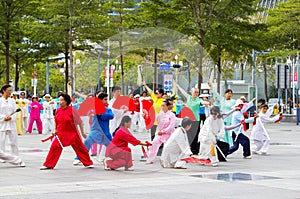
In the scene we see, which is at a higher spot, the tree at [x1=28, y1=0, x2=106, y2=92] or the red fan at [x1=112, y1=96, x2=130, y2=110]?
the tree at [x1=28, y1=0, x2=106, y2=92]

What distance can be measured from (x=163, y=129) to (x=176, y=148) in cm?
80

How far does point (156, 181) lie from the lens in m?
12.4

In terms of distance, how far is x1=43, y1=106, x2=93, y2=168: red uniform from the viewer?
14.6 m

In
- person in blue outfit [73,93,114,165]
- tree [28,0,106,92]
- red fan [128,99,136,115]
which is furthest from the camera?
tree [28,0,106,92]

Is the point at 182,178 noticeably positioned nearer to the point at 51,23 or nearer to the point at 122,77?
the point at 122,77

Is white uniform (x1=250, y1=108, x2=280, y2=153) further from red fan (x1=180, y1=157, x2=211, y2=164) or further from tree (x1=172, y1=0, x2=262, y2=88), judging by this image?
tree (x1=172, y1=0, x2=262, y2=88)

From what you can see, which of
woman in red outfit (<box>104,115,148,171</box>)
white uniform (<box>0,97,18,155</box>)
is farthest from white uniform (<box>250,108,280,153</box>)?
white uniform (<box>0,97,18,155</box>)

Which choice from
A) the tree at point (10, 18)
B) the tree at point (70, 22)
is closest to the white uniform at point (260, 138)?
the tree at point (70, 22)

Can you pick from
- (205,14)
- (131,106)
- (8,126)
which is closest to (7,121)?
(8,126)

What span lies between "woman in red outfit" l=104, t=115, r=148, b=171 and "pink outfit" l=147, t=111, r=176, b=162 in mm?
1105

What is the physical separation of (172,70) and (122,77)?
982 mm

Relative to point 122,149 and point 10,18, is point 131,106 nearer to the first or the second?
point 122,149

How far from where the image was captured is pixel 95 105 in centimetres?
1473

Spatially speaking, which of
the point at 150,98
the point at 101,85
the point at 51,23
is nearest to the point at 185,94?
the point at 150,98
